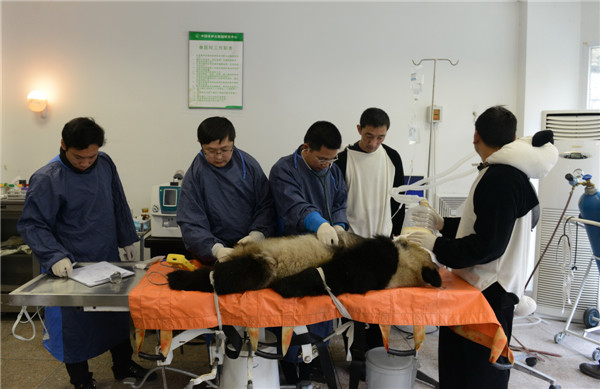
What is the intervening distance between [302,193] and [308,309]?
2.36ft

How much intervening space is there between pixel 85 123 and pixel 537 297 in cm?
381

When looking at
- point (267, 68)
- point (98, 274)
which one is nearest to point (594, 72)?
point (267, 68)

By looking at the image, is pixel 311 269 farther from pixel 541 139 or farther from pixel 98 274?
pixel 541 139

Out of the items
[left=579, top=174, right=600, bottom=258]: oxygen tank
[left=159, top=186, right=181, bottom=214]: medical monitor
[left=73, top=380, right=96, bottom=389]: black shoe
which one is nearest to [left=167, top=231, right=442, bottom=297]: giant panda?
[left=73, top=380, right=96, bottom=389]: black shoe

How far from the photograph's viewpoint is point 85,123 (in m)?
2.11

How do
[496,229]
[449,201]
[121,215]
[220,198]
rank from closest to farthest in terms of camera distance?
[496,229] → [220,198] → [121,215] → [449,201]

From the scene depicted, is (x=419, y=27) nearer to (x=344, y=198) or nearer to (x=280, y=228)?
(x=344, y=198)

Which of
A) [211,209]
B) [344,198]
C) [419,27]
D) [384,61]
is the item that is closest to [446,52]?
[419,27]

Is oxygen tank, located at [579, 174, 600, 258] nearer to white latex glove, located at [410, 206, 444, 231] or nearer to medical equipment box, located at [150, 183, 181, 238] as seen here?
white latex glove, located at [410, 206, 444, 231]

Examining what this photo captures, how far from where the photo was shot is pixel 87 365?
237 cm

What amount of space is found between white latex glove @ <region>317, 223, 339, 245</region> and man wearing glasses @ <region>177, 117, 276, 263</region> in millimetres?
372

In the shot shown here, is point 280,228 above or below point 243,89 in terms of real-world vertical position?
below

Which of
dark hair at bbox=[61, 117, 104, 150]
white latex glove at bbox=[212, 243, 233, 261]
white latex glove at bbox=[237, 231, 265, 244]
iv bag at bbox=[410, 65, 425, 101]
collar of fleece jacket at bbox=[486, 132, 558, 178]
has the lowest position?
white latex glove at bbox=[212, 243, 233, 261]

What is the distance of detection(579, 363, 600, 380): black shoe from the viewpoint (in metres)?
2.71
